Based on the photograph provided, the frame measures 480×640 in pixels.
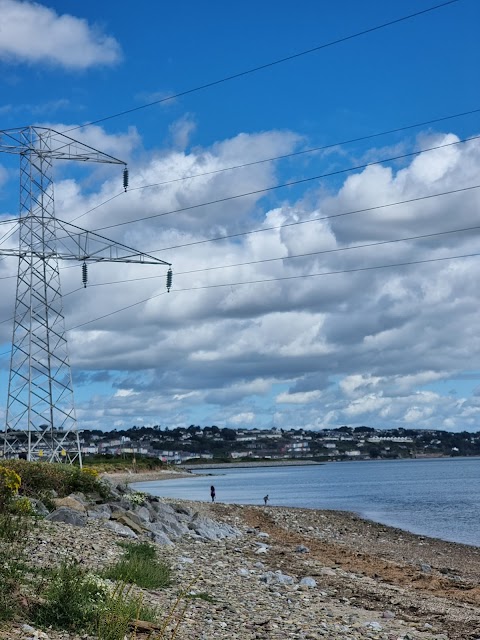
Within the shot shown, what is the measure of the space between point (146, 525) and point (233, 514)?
19731 millimetres

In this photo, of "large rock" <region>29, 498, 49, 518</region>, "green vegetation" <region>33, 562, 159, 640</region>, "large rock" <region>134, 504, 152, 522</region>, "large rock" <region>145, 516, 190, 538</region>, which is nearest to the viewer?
"green vegetation" <region>33, 562, 159, 640</region>

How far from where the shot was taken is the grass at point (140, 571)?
621 inches

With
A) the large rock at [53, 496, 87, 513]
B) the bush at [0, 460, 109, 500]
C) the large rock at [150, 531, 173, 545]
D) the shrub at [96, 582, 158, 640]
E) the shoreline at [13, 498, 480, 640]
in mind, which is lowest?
the shoreline at [13, 498, 480, 640]

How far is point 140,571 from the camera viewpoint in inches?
640

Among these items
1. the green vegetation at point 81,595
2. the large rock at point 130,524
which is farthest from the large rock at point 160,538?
the green vegetation at point 81,595

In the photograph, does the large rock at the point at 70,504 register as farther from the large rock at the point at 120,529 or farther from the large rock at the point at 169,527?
the large rock at the point at 169,527

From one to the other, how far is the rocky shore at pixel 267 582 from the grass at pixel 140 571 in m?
0.27

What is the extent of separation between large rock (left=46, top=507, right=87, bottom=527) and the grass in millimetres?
4176

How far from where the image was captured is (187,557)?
21625mm

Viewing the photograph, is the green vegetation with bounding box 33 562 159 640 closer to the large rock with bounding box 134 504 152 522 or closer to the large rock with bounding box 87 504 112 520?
the large rock with bounding box 87 504 112 520

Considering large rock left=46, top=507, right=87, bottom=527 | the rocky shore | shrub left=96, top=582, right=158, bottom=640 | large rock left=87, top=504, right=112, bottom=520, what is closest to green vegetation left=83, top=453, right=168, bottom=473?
the rocky shore

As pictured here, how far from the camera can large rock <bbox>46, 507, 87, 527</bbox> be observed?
22.7 meters

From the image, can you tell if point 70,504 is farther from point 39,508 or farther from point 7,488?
point 7,488

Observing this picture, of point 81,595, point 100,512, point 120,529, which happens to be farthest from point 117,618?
point 100,512
